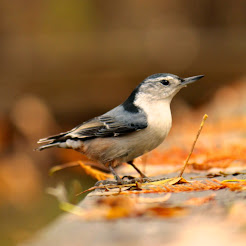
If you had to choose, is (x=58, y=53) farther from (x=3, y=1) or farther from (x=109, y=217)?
(x=109, y=217)

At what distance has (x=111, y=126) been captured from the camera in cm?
256

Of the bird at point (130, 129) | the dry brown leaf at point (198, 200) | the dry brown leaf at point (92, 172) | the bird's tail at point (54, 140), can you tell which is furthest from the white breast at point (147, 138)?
the dry brown leaf at point (198, 200)

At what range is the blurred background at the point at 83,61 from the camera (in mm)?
5664

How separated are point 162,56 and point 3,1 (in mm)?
2455

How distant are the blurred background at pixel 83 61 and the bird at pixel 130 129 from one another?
1.78 meters

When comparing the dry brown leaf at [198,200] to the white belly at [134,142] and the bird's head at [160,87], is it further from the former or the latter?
the bird's head at [160,87]

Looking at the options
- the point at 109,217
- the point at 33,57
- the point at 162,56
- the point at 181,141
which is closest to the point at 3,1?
the point at 33,57

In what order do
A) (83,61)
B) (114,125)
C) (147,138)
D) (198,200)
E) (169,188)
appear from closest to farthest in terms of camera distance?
1. (198,200)
2. (169,188)
3. (147,138)
4. (114,125)
5. (83,61)

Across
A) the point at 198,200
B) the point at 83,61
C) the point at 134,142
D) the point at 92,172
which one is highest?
the point at 198,200

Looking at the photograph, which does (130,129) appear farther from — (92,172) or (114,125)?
(92,172)

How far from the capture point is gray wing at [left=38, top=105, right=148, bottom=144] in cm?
248

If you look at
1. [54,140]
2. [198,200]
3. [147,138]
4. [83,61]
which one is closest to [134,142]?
[147,138]

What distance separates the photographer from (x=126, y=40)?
801 cm

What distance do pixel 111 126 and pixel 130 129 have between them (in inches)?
5.2
